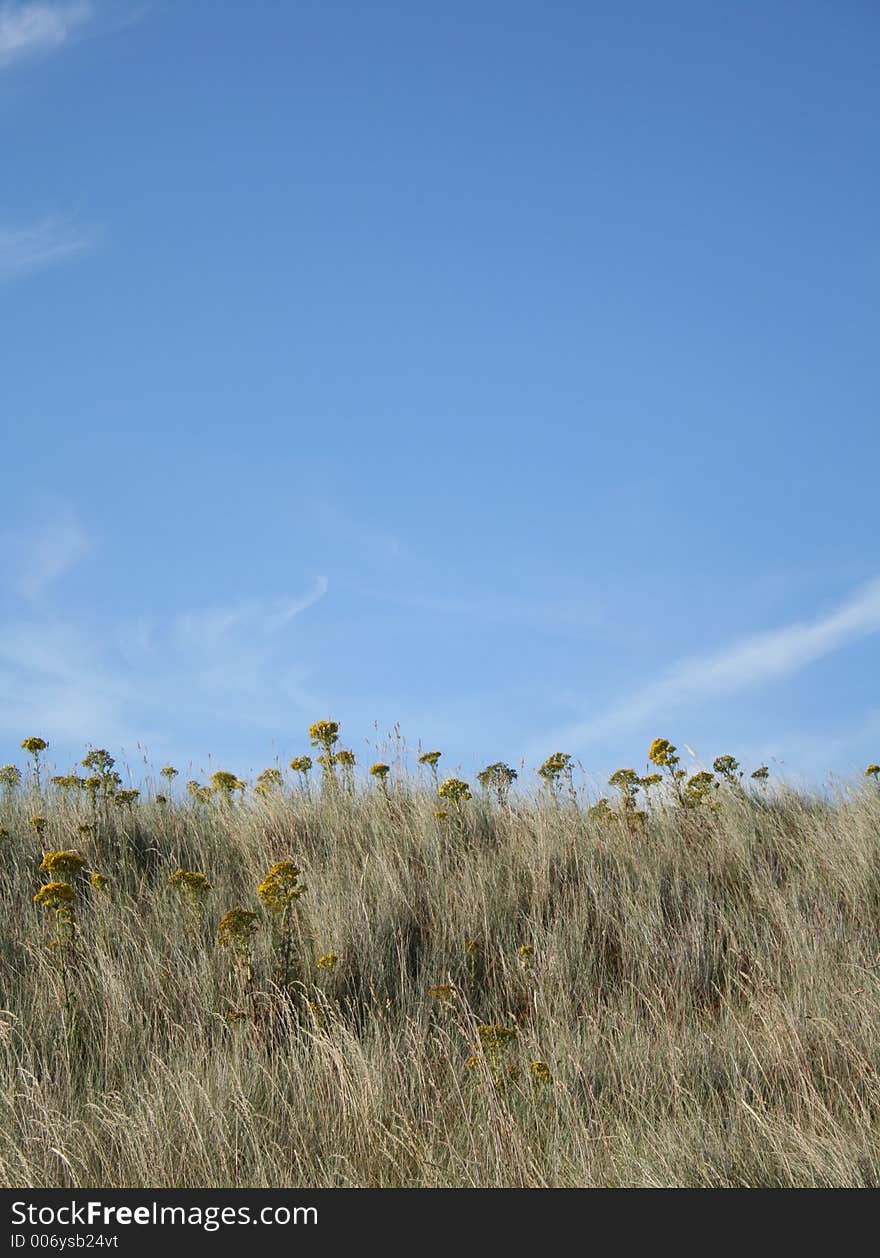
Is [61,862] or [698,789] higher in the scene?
[698,789]

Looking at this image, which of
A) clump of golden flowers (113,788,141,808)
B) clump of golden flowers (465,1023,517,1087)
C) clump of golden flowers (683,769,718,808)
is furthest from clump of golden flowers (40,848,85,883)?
clump of golden flowers (683,769,718,808)

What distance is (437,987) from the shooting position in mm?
5121

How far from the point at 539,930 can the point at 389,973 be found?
987 mm

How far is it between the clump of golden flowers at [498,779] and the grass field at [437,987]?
0.05 metres

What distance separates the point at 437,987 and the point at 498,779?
409 centimetres

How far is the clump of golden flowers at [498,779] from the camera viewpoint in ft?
29.8

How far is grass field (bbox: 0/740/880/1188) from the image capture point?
4.13 m

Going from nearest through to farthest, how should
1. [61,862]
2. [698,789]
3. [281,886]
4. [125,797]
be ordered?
[281,886]
[61,862]
[125,797]
[698,789]

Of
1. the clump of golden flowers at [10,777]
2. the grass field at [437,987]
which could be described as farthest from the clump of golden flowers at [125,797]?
the clump of golden flowers at [10,777]

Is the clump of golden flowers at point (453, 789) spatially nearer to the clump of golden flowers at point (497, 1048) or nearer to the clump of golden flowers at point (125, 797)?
the clump of golden flowers at point (125, 797)

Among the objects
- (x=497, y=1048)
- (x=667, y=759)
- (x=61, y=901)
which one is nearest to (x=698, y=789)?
(x=667, y=759)

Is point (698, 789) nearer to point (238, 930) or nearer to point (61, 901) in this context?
point (238, 930)

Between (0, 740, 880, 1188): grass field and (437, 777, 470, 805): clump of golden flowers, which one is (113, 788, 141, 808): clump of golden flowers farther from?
(437, 777, 470, 805): clump of golden flowers

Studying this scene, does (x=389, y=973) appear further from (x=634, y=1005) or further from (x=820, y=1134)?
(x=820, y=1134)
